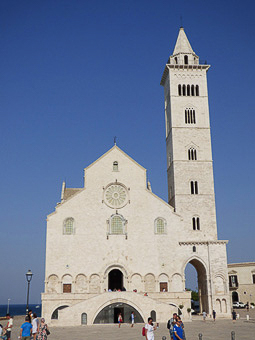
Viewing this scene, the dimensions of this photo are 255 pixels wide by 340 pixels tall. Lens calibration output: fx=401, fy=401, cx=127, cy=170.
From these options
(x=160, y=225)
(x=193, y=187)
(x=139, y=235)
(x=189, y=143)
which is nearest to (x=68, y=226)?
(x=139, y=235)

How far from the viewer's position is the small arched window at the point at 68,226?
44.7 m

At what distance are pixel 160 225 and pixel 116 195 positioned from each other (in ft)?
20.1

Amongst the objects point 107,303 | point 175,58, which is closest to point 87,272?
point 107,303

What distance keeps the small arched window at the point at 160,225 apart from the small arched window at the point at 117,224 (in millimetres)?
3884

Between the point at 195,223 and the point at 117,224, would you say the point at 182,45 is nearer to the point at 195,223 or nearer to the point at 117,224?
the point at 195,223

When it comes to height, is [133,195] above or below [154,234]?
above

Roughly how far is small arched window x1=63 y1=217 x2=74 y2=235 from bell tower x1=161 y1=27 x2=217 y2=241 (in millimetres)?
12415

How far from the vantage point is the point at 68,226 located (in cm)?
4491

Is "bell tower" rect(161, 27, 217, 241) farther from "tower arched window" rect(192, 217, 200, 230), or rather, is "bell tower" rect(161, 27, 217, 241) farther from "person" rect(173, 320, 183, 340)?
"person" rect(173, 320, 183, 340)

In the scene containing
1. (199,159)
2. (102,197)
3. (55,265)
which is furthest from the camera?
(199,159)

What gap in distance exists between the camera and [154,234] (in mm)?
45531

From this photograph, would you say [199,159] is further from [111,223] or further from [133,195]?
[111,223]

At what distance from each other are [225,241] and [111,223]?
13.2m

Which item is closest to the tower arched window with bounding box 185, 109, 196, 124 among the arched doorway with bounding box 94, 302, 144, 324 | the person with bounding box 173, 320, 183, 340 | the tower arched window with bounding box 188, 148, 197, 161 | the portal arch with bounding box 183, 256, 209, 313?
the tower arched window with bounding box 188, 148, 197, 161
